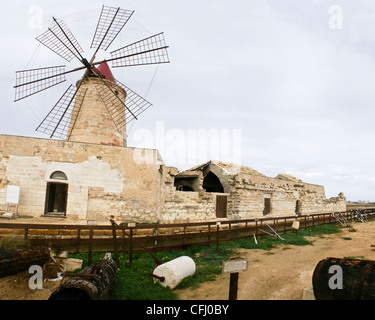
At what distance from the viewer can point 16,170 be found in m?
8.23

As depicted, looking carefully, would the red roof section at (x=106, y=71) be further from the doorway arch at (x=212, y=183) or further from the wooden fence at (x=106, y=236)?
the wooden fence at (x=106, y=236)

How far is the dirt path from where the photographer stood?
4.77 m

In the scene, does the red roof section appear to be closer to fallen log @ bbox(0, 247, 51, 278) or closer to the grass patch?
the grass patch

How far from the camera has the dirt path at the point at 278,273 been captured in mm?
4770

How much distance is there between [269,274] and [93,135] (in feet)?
33.3

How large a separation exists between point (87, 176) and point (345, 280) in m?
7.79

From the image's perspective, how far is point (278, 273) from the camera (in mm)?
5883

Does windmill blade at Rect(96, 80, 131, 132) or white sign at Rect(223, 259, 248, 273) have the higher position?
windmill blade at Rect(96, 80, 131, 132)

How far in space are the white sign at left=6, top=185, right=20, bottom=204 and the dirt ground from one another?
3627mm

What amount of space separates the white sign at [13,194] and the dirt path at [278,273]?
622 centimetres

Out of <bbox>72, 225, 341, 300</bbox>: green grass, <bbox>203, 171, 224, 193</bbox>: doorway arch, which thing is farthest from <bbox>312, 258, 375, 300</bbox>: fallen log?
<bbox>203, 171, 224, 193</bbox>: doorway arch

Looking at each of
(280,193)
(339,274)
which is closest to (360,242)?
(280,193)

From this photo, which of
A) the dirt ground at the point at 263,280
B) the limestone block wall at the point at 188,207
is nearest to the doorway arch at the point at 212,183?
the limestone block wall at the point at 188,207

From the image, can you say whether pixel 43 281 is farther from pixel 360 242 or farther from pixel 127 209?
pixel 360 242
